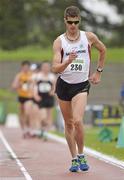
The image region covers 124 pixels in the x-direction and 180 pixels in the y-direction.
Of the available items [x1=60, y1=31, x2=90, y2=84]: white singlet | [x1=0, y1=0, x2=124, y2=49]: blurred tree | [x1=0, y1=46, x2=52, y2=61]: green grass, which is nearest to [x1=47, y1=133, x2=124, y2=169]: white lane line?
[x1=60, y1=31, x2=90, y2=84]: white singlet

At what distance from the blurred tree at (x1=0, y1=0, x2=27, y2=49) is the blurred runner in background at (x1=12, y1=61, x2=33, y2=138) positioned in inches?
776

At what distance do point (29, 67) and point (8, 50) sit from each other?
21.0 m

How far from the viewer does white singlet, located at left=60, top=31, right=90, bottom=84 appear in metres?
10.3

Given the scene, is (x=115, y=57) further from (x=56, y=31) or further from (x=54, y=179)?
(x=54, y=179)

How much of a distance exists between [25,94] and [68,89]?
9.06 meters

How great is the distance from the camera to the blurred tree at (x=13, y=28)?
131 ft

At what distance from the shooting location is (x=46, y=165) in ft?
38.4

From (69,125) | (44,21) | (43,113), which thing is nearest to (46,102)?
(43,113)

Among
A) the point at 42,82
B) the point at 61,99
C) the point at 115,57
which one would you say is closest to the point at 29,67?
the point at 42,82

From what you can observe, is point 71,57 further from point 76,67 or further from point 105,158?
point 105,158

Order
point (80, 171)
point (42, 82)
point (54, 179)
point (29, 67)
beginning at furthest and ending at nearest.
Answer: point (29, 67), point (42, 82), point (80, 171), point (54, 179)

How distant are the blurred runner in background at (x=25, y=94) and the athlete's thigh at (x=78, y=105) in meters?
8.84

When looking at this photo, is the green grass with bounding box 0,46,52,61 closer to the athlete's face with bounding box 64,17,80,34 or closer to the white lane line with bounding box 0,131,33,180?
the white lane line with bounding box 0,131,33,180

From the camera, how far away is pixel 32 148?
15.4m
